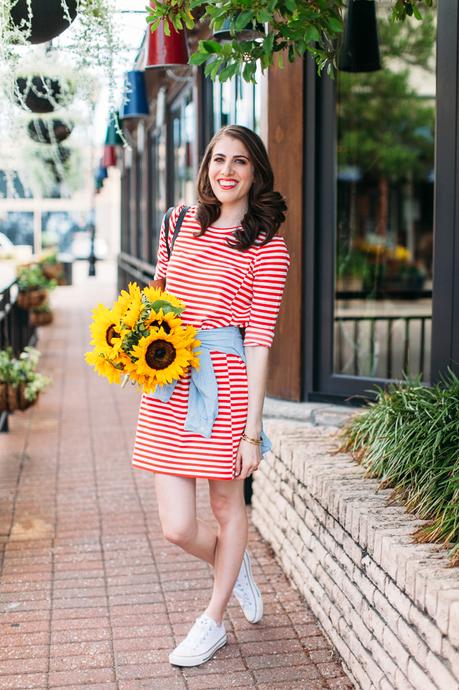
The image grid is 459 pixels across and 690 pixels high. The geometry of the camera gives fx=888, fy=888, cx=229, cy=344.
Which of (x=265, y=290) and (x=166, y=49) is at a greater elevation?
(x=166, y=49)

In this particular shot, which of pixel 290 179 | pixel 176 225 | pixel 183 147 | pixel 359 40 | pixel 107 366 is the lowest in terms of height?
pixel 107 366

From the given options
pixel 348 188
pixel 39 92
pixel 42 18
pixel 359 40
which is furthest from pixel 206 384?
A: pixel 348 188

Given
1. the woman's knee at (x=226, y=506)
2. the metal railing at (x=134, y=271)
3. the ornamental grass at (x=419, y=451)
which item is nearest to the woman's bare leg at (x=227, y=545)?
the woman's knee at (x=226, y=506)

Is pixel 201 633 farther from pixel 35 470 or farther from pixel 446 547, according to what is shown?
pixel 35 470

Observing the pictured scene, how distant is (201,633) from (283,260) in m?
1.33

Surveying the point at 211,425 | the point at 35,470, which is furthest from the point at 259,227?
the point at 35,470

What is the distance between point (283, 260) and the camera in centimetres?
294

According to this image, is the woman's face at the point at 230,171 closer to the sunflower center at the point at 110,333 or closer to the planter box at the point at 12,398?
the sunflower center at the point at 110,333

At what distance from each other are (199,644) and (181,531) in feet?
1.39

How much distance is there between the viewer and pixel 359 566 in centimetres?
296

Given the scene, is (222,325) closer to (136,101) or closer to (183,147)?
(136,101)

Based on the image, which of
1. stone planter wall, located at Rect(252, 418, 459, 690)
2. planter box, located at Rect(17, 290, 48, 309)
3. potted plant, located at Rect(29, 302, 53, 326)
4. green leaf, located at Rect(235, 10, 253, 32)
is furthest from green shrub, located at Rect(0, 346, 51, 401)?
potted plant, located at Rect(29, 302, 53, 326)

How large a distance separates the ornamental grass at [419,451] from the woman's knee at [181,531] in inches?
26.7

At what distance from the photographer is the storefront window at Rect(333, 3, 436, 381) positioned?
23.1 ft
